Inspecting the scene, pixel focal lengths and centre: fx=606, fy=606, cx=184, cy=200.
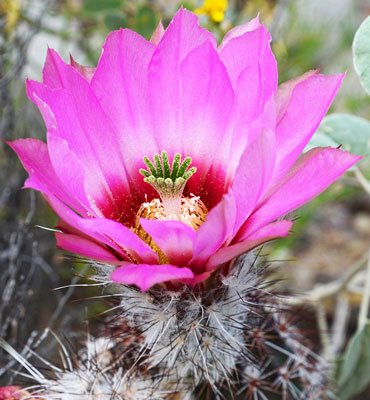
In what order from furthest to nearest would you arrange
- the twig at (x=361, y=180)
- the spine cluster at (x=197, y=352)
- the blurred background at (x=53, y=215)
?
the blurred background at (x=53, y=215) → the twig at (x=361, y=180) → the spine cluster at (x=197, y=352)

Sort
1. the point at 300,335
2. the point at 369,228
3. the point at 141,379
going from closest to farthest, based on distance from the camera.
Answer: the point at 141,379 < the point at 300,335 < the point at 369,228

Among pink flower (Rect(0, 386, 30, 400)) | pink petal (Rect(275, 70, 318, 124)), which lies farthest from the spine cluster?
pink petal (Rect(275, 70, 318, 124))

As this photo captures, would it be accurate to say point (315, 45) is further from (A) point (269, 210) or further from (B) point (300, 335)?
(A) point (269, 210)

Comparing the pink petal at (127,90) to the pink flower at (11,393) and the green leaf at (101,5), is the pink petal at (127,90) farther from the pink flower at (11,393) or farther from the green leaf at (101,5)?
the green leaf at (101,5)

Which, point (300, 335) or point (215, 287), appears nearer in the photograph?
point (215, 287)

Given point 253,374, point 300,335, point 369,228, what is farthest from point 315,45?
point 253,374

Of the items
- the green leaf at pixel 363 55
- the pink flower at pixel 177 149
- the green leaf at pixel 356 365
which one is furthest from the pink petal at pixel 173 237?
the green leaf at pixel 356 365

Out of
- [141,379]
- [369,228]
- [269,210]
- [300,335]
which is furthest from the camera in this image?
[369,228]
